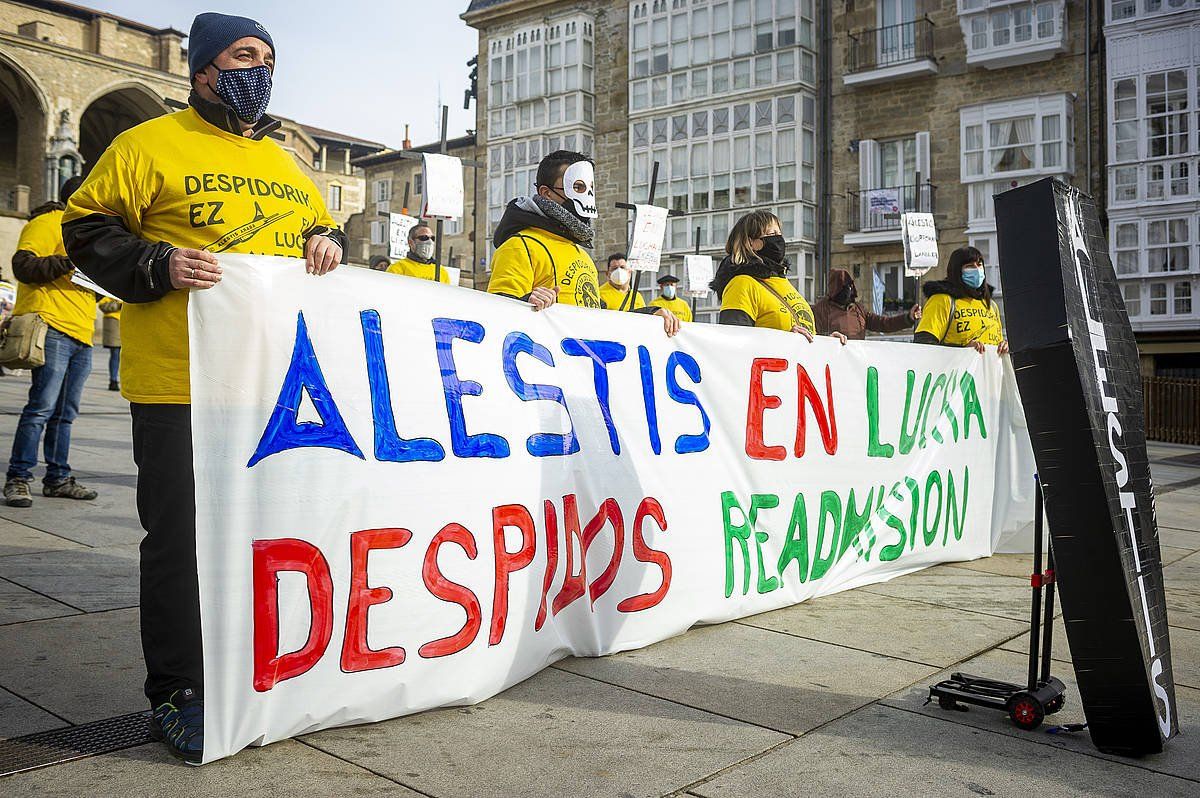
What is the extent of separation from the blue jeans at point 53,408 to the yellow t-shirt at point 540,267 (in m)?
3.27

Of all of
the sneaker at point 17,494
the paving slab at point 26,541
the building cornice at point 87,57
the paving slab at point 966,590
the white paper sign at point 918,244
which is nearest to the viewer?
the paving slab at point 966,590

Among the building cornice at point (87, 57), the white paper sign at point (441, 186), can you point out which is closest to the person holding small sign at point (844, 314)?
the white paper sign at point (441, 186)

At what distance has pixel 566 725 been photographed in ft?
10.0

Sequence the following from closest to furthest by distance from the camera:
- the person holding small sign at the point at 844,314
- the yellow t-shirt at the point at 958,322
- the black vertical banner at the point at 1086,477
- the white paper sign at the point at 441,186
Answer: the black vertical banner at the point at 1086,477, the yellow t-shirt at the point at 958,322, the person holding small sign at the point at 844,314, the white paper sign at the point at 441,186

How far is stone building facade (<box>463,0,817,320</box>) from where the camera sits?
2822cm

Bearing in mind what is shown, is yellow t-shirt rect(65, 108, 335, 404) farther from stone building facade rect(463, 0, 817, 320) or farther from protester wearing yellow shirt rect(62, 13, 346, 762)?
stone building facade rect(463, 0, 817, 320)

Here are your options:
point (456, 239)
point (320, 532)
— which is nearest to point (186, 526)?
point (320, 532)

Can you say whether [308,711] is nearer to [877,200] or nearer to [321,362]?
[321,362]

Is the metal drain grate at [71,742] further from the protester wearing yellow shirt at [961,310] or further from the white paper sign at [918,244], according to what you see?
the white paper sign at [918,244]

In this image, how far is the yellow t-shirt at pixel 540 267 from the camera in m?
4.25

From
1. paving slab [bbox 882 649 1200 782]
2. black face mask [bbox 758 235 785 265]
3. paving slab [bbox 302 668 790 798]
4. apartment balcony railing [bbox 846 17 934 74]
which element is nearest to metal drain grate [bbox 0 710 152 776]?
paving slab [bbox 302 668 790 798]

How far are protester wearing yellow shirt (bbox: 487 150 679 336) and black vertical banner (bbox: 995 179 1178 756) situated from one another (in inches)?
64.6

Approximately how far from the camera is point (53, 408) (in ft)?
20.8

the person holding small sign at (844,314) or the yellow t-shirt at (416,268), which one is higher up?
the yellow t-shirt at (416,268)
